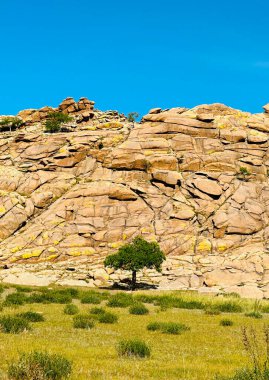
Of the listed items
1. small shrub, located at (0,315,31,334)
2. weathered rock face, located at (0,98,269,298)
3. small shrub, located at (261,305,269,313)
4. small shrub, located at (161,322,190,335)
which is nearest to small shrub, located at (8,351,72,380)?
small shrub, located at (0,315,31,334)

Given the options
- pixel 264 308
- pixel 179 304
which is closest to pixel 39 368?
pixel 179 304

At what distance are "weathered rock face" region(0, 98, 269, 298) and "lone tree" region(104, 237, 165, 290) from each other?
4.20 m

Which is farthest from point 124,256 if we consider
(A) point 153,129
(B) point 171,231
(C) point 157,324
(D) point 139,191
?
(A) point 153,129

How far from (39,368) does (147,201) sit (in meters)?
64.8

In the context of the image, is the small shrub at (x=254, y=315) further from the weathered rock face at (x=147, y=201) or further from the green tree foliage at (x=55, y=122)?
the green tree foliage at (x=55, y=122)

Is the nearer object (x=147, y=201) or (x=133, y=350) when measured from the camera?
(x=133, y=350)

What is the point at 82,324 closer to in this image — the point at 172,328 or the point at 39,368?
the point at 172,328

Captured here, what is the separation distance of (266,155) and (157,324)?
7320cm

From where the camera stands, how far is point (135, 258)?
176 ft

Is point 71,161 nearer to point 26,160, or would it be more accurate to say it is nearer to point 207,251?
point 26,160

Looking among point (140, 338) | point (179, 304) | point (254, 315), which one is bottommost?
point (179, 304)

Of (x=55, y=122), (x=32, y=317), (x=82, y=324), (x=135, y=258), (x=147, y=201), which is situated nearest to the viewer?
(x=82, y=324)

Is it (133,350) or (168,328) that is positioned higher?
(133,350)

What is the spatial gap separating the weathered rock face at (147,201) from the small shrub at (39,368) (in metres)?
41.3
